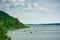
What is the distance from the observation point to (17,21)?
186ft

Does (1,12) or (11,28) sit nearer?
(11,28)

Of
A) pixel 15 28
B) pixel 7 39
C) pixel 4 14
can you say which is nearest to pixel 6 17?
pixel 4 14

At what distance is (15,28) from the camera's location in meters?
53.7

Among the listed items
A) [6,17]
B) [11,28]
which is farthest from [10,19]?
[11,28]

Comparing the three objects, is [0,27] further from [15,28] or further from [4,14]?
[4,14]

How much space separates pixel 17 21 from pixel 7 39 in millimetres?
41046

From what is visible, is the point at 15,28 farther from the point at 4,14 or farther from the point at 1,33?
the point at 1,33

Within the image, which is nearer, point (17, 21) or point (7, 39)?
point (7, 39)

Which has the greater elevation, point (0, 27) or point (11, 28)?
point (0, 27)

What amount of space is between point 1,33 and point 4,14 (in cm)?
4293

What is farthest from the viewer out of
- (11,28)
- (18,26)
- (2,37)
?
(18,26)

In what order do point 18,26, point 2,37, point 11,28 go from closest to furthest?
point 2,37
point 11,28
point 18,26

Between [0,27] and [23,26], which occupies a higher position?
[0,27]

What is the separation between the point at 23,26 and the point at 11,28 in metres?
8.02
